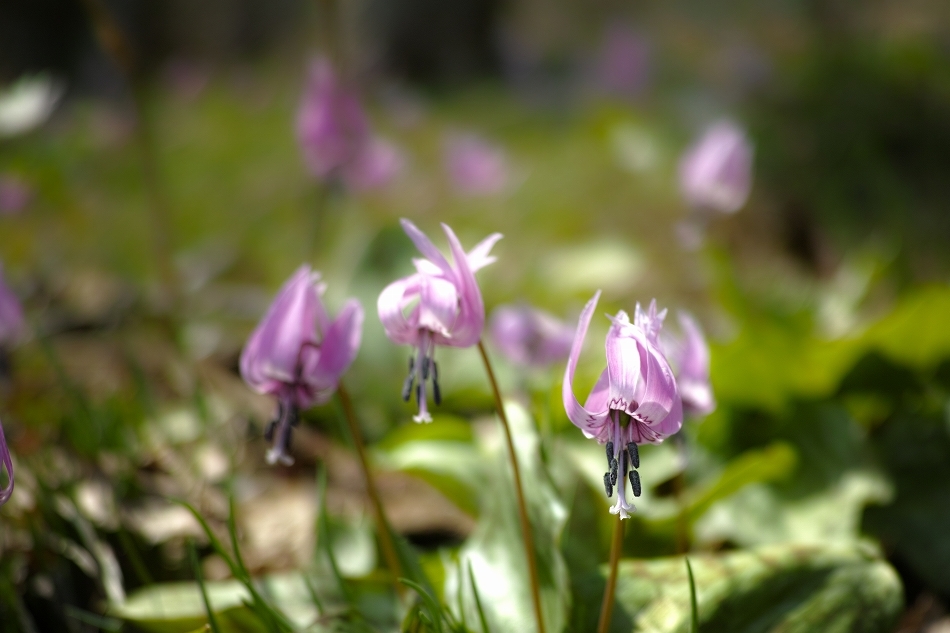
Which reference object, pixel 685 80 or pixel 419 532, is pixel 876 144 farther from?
pixel 419 532

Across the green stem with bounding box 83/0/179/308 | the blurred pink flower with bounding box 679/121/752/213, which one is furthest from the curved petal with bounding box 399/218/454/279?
the green stem with bounding box 83/0/179/308

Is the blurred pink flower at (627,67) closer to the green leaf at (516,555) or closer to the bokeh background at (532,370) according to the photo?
the bokeh background at (532,370)

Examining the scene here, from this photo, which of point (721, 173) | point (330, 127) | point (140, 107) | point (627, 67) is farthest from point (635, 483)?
point (627, 67)

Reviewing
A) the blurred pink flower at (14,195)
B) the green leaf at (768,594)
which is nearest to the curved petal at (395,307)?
the green leaf at (768,594)

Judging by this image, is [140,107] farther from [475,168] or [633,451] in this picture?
[633,451]

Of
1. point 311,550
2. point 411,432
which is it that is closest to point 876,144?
point 411,432

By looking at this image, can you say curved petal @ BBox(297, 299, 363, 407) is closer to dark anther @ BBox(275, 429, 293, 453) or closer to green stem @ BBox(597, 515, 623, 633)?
dark anther @ BBox(275, 429, 293, 453)

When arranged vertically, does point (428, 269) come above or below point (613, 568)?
above
